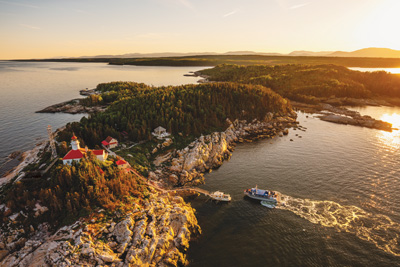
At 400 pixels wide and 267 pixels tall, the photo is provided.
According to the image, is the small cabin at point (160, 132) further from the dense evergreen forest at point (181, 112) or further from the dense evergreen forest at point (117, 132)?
the dense evergreen forest at point (117, 132)

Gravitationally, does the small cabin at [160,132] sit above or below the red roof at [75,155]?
below

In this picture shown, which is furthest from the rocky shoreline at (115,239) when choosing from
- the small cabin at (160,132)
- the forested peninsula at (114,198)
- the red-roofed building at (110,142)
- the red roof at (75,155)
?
the small cabin at (160,132)

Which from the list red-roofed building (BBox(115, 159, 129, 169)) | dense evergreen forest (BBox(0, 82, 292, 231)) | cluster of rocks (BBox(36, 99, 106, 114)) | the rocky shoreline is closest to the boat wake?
the rocky shoreline

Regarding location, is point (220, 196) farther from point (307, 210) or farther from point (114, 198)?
point (114, 198)

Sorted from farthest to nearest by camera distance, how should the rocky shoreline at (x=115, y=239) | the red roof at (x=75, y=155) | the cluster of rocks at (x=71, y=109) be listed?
the cluster of rocks at (x=71, y=109)
the red roof at (x=75, y=155)
the rocky shoreline at (x=115, y=239)

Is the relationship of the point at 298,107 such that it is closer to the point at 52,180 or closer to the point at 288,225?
the point at 288,225

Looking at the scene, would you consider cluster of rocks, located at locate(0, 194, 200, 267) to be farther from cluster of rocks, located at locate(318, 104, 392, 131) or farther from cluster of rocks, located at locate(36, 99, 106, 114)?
cluster of rocks, located at locate(318, 104, 392, 131)
